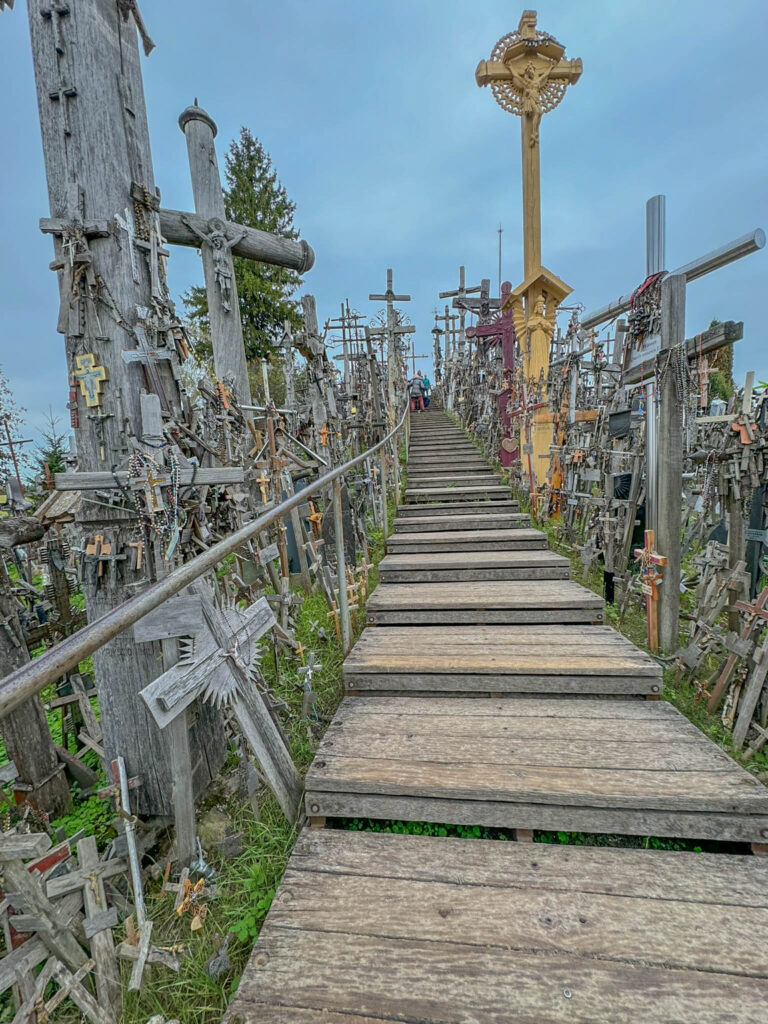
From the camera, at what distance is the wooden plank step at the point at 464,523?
4.97 meters

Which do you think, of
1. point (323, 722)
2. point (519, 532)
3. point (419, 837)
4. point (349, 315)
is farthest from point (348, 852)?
point (349, 315)

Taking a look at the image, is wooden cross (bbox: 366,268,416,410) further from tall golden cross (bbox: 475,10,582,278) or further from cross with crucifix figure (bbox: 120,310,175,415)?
cross with crucifix figure (bbox: 120,310,175,415)

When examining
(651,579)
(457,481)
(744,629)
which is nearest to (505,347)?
(457,481)

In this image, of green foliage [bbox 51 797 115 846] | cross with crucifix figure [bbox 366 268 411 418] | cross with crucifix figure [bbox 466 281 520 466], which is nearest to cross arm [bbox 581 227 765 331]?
cross with crucifix figure [bbox 466 281 520 466]

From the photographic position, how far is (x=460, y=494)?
20.1 ft

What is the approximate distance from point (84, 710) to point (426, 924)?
284cm

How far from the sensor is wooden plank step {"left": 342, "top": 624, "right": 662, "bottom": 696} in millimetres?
2459

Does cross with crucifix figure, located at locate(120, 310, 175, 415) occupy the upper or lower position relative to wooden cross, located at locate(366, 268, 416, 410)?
lower

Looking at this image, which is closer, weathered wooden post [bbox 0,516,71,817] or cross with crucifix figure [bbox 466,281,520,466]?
weathered wooden post [bbox 0,516,71,817]

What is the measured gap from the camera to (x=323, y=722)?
259 centimetres

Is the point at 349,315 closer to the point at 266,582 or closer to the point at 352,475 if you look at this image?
the point at 352,475

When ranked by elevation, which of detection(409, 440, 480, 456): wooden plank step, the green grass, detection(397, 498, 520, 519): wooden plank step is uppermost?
detection(409, 440, 480, 456): wooden plank step

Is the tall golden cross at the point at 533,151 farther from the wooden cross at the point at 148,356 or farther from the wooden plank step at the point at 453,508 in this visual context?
the wooden cross at the point at 148,356

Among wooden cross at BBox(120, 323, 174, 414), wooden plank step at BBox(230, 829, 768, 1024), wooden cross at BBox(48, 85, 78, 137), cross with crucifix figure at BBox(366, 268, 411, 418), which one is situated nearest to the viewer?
wooden plank step at BBox(230, 829, 768, 1024)
